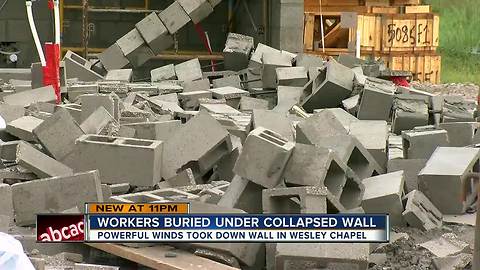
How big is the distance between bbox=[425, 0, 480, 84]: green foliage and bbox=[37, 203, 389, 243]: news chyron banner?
19.6 meters

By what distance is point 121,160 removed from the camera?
7.80 m

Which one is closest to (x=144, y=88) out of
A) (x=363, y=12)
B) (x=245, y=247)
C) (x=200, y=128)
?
(x=200, y=128)

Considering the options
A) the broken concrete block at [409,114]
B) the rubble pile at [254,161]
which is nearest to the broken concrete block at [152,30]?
the rubble pile at [254,161]

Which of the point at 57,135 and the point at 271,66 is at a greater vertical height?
the point at 271,66

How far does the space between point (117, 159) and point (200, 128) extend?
88cm

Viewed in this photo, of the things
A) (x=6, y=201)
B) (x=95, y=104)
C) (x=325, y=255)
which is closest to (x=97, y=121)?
(x=95, y=104)

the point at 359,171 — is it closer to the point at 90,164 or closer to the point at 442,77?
the point at 90,164

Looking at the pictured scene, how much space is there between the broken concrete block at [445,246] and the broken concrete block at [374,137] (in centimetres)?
166

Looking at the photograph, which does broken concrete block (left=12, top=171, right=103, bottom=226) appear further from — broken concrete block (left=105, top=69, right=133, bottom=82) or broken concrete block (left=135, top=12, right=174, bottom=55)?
broken concrete block (left=135, top=12, right=174, bottom=55)

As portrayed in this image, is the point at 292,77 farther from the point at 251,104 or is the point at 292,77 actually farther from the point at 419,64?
the point at 419,64

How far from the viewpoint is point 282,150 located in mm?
6902

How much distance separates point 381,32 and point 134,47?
261 inches

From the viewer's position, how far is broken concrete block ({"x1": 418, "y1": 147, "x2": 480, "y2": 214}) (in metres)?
8.05

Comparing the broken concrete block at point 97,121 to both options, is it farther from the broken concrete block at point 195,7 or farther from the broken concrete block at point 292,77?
the broken concrete block at point 195,7
